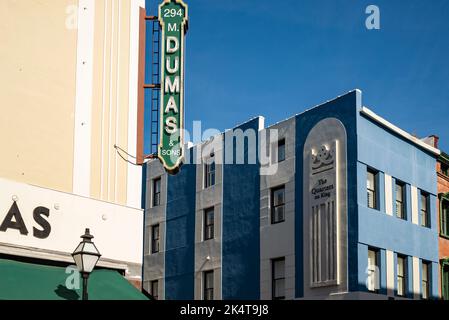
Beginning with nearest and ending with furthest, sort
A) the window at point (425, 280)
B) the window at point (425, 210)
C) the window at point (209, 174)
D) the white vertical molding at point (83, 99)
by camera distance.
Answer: the white vertical molding at point (83, 99) < the window at point (425, 280) < the window at point (425, 210) < the window at point (209, 174)

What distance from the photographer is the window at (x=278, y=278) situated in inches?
1262

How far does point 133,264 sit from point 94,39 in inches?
213

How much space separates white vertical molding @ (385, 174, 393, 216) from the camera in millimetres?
30983

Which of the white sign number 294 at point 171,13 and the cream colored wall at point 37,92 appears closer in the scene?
the cream colored wall at point 37,92

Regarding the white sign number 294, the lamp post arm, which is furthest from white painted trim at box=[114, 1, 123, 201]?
the lamp post arm

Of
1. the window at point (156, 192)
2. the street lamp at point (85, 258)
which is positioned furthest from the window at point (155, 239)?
the street lamp at point (85, 258)

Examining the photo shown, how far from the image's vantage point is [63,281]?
47.8 ft

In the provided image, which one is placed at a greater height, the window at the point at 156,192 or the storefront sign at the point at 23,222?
the window at the point at 156,192

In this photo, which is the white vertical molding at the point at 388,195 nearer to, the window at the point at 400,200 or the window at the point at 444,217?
the window at the point at 400,200

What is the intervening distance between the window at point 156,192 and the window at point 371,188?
13671 millimetres
